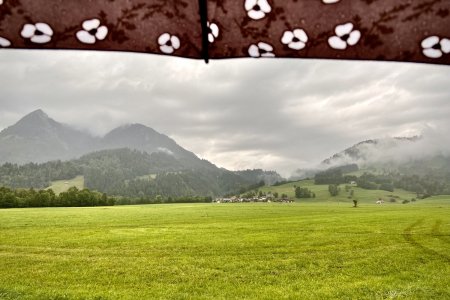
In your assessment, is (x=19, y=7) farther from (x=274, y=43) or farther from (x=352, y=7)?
(x=352, y=7)

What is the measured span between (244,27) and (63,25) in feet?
3.38

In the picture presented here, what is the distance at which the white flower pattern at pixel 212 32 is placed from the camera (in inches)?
91.1

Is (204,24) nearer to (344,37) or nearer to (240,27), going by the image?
(240,27)

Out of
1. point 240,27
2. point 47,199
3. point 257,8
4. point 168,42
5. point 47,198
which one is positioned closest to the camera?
point 257,8

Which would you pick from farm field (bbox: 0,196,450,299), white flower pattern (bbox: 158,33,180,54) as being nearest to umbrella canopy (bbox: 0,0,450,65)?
white flower pattern (bbox: 158,33,180,54)

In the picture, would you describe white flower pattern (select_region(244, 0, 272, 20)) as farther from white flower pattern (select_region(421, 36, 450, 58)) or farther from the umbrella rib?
white flower pattern (select_region(421, 36, 450, 58))

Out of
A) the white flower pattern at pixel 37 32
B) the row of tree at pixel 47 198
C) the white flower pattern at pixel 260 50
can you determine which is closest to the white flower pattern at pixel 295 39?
the white flower pattern at pixel 260 50

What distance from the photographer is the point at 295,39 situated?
2355 mm

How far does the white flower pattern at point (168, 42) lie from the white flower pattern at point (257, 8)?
1.54ft

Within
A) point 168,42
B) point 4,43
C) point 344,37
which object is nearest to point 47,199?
point 4,43

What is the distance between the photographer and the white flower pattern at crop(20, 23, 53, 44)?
2334 mm

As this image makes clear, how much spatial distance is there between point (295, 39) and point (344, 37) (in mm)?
272

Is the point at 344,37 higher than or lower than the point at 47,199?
lower

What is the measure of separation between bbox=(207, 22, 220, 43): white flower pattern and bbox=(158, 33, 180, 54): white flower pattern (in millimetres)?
205
